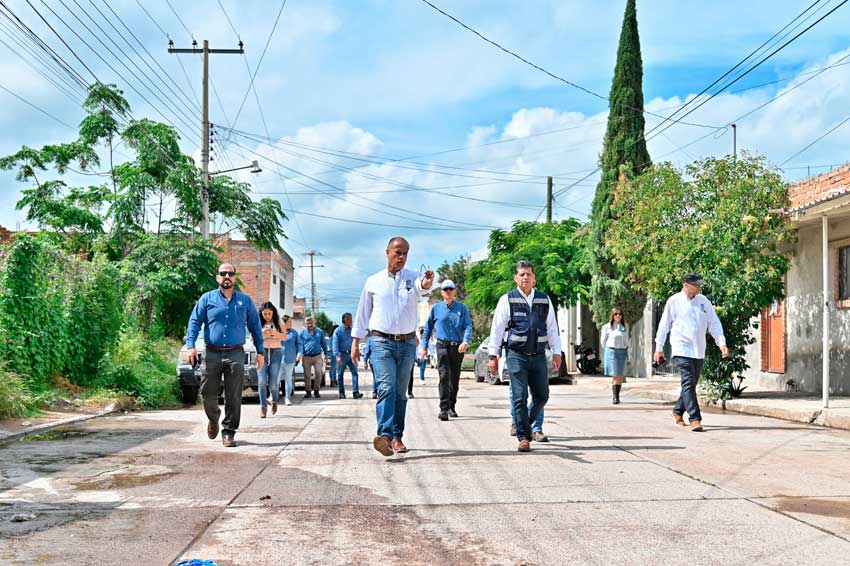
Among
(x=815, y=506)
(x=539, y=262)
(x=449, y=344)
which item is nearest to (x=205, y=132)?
(x=539, y=262)

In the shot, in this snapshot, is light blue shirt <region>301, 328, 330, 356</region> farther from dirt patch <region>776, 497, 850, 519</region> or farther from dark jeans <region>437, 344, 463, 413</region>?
dirt patch <region>776, 497, 850, 519</region>

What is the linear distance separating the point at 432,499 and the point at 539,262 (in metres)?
23.7

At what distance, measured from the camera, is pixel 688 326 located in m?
11.1

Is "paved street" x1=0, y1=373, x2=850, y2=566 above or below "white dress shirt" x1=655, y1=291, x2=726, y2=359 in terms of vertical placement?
below

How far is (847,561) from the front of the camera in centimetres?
441

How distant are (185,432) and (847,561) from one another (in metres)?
8.34

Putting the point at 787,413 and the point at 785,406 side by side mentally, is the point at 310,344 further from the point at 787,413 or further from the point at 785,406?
the point at 787,413

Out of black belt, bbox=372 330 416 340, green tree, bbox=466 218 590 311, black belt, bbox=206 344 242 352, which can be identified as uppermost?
green tree, bbox=466 218 590 311

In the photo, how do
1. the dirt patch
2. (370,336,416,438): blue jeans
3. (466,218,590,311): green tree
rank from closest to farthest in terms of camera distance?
the dirt patch
(370,336,416,438): blue jeans
(466,218,590,311): green tree

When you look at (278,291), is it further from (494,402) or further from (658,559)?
(658,559)

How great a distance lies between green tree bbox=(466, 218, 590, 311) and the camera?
2833 cm

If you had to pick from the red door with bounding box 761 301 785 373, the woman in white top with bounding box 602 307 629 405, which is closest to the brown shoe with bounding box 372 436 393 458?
the woman in white top with bounding box 602 307 629 405

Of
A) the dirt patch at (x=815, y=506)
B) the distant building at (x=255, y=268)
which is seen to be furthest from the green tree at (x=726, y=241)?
the distant building at (x=255, y=268)

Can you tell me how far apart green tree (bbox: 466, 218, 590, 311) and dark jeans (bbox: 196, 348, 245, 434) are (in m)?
19.2
